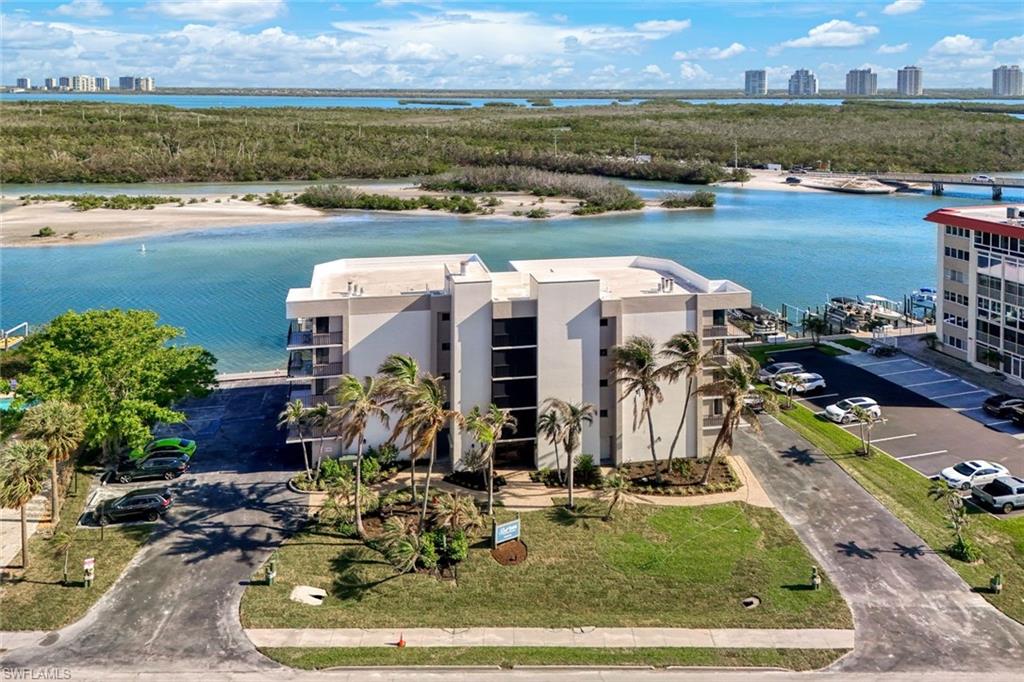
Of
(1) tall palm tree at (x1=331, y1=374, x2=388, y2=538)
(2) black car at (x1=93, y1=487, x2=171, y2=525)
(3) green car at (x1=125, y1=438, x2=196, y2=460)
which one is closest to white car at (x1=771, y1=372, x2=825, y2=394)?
(1) tall palm tree at (x1=331, y1=374, x2=388, y2=538)

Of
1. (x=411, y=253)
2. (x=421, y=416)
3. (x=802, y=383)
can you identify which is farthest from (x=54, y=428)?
(x=411, y=253)

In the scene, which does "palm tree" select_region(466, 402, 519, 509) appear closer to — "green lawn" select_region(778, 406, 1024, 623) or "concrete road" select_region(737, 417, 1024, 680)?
"concrete road" select_region(737, 417, 1024, 680)

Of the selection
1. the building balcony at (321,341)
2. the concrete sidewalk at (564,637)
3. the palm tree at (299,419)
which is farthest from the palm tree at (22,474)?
the building balcony at (321,341)

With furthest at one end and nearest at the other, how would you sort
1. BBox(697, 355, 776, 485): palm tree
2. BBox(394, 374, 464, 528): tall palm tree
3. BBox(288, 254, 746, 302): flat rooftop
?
BBox(288, 254, 746, 302): flat rooftop < BBox(697, 355, 776, 485): palm tree < BBox(394, 374, 464, 528): tall palm tree

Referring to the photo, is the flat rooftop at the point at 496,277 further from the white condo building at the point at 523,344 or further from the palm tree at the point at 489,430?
the palm tree at the point at 489,430

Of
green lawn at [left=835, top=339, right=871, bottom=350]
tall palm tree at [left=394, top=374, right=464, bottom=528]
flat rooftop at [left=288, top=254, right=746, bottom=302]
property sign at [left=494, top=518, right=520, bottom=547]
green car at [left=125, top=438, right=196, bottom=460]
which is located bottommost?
property sign at [left=494, top=518, right=520, bottom=547]
